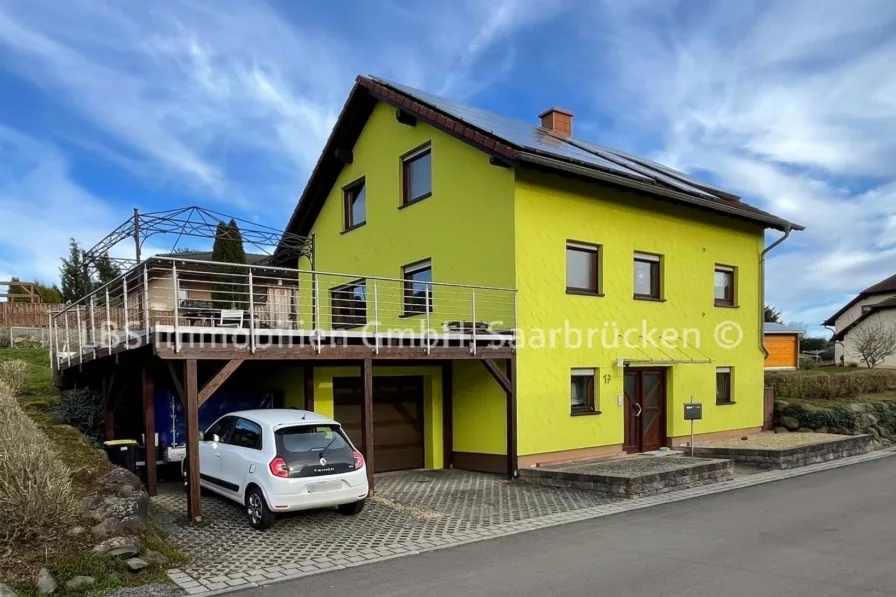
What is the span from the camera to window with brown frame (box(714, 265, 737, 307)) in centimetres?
1697

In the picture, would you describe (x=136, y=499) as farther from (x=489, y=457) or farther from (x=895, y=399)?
(x=895, y=399)

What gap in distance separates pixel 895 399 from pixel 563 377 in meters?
13.4

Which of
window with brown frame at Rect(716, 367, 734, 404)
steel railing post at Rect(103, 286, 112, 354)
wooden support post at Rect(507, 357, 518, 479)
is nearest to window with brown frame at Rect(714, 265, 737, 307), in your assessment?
window with brown frame at Rect(716, 367, 734, 404)

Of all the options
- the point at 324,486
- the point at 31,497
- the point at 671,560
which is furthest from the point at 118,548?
the point at 671,560

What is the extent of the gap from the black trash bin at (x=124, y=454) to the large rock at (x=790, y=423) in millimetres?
16481

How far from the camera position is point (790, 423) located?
18.2 m

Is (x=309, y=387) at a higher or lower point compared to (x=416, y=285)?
lower

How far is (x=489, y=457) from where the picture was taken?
12836 millimetres

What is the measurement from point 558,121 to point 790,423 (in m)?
10.7

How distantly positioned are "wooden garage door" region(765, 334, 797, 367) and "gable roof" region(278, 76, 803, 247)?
15904mm

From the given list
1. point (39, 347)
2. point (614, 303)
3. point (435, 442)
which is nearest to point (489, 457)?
point (435, 442)

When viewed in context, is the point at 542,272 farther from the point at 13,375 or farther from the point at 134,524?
the point at 13,375

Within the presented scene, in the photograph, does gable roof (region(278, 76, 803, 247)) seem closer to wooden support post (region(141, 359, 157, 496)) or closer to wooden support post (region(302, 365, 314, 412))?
wooden support post (region(302, 365, 314, 412))

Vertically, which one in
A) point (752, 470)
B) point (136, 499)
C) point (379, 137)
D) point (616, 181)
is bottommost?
point (752, 470)
